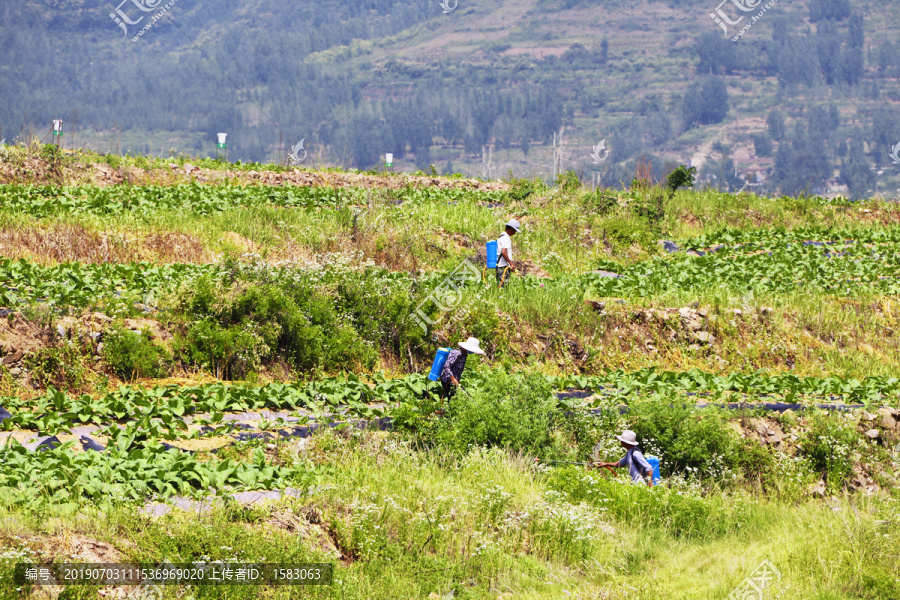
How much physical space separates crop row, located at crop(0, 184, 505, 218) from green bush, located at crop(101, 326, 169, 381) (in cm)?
755

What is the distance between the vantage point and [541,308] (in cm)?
1564

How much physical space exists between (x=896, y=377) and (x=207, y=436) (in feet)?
36.7

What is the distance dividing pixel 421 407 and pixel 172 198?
1272cm

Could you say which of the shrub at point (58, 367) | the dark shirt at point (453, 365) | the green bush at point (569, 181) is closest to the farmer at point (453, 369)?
the dark shirt at point (453, 365)

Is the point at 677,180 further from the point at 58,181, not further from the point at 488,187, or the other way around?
the point at 58,181

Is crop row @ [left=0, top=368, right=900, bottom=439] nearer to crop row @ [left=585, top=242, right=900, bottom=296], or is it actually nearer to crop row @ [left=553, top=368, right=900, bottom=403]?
crop row @ [left=553, top=368, right=900, bottom=403]

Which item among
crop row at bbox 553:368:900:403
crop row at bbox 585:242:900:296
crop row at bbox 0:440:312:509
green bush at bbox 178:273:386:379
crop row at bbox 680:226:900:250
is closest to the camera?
crop row at bbox 0:440:312:509

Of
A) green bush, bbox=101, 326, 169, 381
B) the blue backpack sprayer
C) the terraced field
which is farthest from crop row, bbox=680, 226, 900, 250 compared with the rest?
green bush, bbox=101, 326, 169, 381

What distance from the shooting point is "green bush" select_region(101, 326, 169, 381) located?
1197 cm

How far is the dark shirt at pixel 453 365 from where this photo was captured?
11.3 m

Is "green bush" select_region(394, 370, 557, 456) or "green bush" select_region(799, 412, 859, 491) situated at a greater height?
"green bush" select_region(394, 370, 557, 456)

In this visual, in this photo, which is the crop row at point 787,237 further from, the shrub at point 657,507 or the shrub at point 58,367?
the shrub at point 58,367

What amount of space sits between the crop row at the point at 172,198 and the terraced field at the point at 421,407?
131mm

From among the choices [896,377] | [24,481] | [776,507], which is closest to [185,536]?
[24,481]
